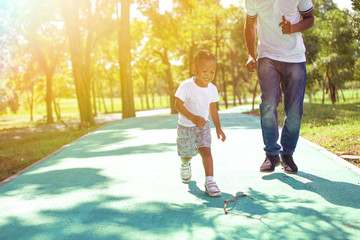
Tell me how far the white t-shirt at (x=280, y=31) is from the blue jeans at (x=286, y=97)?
9 centimetres

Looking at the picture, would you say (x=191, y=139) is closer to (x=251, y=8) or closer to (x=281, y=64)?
(x=281, y=64)

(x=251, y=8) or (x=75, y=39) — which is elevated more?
(x=75, y=39)

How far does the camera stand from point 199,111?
3.90 m

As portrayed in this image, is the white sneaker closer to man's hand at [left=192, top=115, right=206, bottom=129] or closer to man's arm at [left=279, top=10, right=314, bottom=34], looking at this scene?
man's hand at [left=192, top=115, right=206, bottom=129]

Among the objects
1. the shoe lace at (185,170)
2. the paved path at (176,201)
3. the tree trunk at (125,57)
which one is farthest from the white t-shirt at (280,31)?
the tree trunk at (125,57)

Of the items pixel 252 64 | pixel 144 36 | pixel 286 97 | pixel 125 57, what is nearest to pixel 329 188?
pixel 286 97

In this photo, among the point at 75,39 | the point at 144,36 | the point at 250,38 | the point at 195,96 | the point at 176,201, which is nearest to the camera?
the point at 176,201

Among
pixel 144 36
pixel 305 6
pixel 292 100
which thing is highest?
pixel 144 36

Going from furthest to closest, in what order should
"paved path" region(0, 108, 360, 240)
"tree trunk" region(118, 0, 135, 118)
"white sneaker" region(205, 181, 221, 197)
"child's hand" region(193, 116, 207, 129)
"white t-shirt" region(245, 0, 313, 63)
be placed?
"tree trunk" region(118, 0, 135, 118)
"white t-shirt" region(245, 0, 313, 63)
"child's hand" region(193, 116, 207, 129)
"white sneaker" region(205, 181, 221, 197)
"paved path" region(0, 108, 360, 240)

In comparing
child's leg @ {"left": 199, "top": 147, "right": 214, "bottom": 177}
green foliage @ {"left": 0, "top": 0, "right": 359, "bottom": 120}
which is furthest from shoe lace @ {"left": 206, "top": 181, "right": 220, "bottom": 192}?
green foliage @ {"left": 0, "top": 0, "right": 359, "bottom": 120}

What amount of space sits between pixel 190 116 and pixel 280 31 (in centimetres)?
152

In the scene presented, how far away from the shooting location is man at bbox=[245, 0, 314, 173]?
14.0 ft

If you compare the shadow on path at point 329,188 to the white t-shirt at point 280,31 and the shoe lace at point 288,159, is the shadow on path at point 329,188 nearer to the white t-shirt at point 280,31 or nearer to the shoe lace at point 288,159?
the shoe lace at point 288,159

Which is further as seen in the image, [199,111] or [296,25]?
[296,25]
